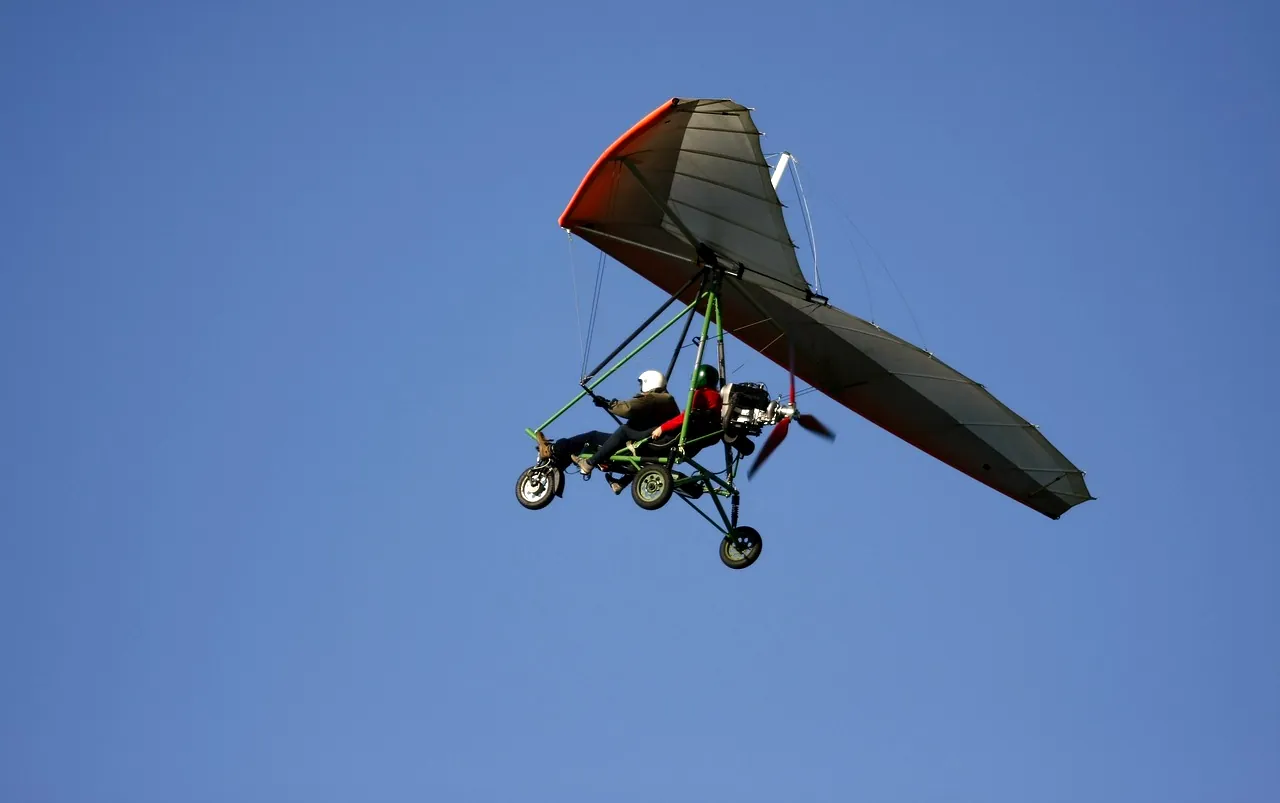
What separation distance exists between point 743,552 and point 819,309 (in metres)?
3.58

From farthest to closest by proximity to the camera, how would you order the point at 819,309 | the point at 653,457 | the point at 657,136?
the point at 819,309
the point at 653,457
the point at 657,136

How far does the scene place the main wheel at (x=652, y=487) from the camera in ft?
80.6

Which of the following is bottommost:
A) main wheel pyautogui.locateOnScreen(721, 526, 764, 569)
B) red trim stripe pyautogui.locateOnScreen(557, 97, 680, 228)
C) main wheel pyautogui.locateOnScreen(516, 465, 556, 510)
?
main wheel pyautogui.locateOnScreen(721, 526, 764, 569)

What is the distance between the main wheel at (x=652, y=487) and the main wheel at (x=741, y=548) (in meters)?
1.33

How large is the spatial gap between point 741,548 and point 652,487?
1.63 m

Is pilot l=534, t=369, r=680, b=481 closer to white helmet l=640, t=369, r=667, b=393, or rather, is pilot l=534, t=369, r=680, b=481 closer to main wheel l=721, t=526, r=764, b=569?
white helmet l=640, t=369, r=667, b=393

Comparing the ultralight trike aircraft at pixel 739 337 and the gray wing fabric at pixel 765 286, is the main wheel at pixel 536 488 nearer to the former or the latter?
the ultralight trike aircraft at pixel 739 337

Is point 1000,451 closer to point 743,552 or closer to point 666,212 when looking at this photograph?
point 743,552

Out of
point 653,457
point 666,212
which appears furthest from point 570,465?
point 666,212

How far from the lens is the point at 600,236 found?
26.7 meters

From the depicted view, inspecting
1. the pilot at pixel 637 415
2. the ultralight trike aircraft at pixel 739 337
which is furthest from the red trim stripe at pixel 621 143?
the pilot at pixel 637 415

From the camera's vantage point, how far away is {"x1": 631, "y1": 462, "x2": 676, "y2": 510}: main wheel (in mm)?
24578

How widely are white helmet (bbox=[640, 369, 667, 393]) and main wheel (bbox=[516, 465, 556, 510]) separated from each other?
174 centimetres

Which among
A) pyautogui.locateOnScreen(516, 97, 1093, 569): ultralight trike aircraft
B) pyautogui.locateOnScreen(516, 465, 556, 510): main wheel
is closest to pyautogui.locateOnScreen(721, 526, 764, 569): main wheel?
pyautogui.locateOnScreen(516, 97, 1093, 569): ultralight trike aircraft
